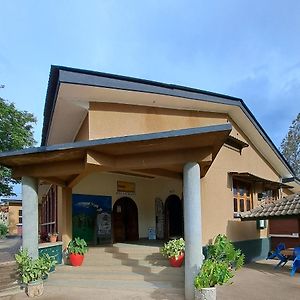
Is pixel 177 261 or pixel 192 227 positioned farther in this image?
pixel 177 261

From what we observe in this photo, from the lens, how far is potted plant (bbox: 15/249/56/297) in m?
8.20

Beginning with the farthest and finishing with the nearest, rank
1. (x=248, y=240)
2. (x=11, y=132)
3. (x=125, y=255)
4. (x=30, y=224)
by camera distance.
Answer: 1. (x=11, y=132)
2. (x=248, y=240)
3. (x=125, y=255)
4. (x=30, y=224)

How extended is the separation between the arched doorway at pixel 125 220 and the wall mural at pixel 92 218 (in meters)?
0.64

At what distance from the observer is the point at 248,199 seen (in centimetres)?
1418

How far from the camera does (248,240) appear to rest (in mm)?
13281

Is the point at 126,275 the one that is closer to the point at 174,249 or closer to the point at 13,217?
the point at 174,249

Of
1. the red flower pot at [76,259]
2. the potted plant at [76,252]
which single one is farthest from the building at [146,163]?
the red flower pot at [76,259]

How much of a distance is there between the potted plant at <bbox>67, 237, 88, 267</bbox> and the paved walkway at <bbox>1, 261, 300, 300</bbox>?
1325 millimetres

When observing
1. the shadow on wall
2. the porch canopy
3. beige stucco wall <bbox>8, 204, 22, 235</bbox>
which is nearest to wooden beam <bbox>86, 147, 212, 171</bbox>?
the porch canopy

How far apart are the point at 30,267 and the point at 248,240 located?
814 cm

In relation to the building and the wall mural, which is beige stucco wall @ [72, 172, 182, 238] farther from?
the wall mural

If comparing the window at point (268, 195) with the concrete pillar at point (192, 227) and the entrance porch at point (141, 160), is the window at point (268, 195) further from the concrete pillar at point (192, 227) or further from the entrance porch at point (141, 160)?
the concrete pillar at point (192, 227)

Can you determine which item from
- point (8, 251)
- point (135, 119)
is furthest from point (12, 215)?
point (135, 119)

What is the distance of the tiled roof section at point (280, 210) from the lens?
10320 mm
